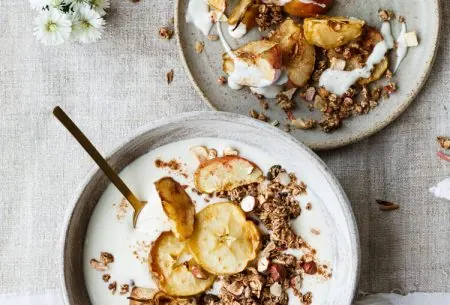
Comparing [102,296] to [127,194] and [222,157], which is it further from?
[222,157]

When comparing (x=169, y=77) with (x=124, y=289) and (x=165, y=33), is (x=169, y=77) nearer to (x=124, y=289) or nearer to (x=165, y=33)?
(x=165, y=33)

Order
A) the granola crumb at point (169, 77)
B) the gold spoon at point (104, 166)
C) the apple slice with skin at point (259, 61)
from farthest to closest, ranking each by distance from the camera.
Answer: the granola crumb at point (169, 77) → the apple slice with skin at point (259, 61) → the gold spoon at point (104, 166)

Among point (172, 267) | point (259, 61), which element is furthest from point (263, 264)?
point (259, 61)

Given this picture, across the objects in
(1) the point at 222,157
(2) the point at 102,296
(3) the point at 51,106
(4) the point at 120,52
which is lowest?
(2) the point at 102,296

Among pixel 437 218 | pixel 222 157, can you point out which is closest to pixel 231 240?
pixel 222 157

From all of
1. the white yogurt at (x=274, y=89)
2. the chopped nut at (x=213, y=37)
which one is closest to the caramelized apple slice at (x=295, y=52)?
the white yogurt at (x=274, y=89)

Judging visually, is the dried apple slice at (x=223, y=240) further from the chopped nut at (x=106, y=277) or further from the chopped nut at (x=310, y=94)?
the chopped nut at (x=310, y=94)
